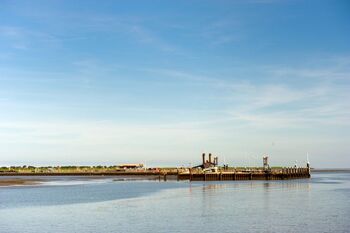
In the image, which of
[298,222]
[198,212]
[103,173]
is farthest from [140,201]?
[103,173]

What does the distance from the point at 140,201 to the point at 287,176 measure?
73908 millimetres

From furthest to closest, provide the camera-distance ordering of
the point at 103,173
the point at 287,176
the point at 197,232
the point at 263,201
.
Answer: the point at 103,173 < the point at 287,176 < the point at 263,201 < the point at 197,232

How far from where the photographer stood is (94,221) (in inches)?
1635

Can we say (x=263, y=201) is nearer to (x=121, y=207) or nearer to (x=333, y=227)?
(x=121, y=207)

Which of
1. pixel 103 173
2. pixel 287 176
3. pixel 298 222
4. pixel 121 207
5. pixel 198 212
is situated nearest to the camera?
pixel 298 222

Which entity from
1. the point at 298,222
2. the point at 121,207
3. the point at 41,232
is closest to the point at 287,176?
the point at 121,207

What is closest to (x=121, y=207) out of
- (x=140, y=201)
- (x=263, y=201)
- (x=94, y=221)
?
(x=140, y=201)

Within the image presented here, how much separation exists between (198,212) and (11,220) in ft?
54.1

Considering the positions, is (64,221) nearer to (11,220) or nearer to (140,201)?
(11,220)

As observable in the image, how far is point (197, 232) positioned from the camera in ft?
117

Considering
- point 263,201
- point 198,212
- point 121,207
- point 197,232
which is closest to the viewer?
point 197,232

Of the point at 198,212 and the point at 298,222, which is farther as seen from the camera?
the point at 198,212

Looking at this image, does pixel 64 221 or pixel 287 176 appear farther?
pixel 287 176

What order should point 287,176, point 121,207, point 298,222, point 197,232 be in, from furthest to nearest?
point 287,176, point 121,207, point 298,222, point 197,232
